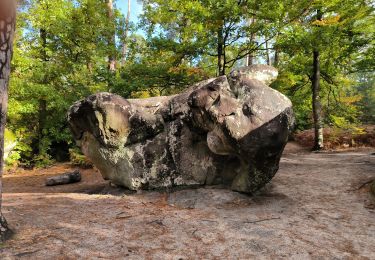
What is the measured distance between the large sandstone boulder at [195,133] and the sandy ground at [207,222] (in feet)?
1.68

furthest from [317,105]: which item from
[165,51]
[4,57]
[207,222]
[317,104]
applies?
[4,57]

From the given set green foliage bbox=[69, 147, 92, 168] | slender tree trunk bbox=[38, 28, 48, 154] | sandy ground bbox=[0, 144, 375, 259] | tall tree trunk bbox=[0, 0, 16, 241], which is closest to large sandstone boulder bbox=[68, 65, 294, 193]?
sandy ground bbox=[0, 144, 375, 259]

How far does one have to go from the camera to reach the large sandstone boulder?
6.46 metres

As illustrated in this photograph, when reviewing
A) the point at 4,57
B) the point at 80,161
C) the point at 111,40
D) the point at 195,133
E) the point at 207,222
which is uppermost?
the point at 111,40

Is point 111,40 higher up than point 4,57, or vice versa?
point 111,40

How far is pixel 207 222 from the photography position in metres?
5.43

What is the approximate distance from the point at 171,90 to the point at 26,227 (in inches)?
458

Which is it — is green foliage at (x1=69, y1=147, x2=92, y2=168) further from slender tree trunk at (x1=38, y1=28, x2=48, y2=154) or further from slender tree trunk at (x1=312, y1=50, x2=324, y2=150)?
slender tree trunk at (x1=312, y1=50, x2=324, y2=150)

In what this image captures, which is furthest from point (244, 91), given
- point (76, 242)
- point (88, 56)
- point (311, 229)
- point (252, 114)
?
point (88, 56)

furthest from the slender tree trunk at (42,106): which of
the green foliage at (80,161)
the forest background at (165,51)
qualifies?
the green foliage at (80,161)

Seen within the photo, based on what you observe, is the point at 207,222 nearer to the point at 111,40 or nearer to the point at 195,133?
the point at 195,133

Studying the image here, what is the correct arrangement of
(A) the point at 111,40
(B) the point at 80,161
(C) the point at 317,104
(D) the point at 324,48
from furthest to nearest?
(A) the point at 111,40
(C) the point at 317,104
(B) the point at 80,161
(D) the point at 324,48

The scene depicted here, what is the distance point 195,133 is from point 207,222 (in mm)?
2767

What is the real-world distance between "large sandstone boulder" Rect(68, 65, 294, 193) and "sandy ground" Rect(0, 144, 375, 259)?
0.51 m
